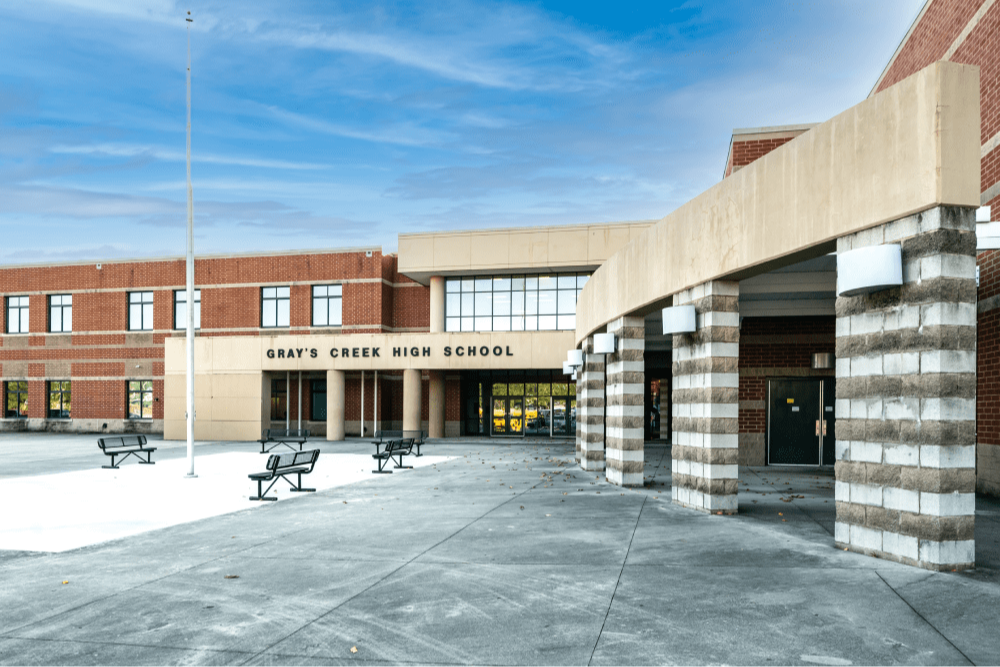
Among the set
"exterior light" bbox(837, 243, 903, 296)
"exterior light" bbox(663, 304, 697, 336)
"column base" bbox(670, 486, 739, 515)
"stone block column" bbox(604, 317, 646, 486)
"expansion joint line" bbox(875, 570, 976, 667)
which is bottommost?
"column base" bbox(670, 486, 739, 515)

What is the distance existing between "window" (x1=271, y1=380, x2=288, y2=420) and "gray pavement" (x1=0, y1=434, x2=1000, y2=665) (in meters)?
29.4

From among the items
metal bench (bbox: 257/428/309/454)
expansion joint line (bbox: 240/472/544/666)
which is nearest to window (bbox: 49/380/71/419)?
metal bench (bbox: 257/428/309/454)

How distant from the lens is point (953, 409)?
7758mm

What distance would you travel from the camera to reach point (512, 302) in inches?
1469

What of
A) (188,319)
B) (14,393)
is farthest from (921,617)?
(14,393)

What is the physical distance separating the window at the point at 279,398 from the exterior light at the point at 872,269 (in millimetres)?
35650

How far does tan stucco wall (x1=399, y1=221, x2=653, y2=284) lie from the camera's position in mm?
34625

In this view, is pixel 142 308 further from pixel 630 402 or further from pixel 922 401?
pixel 922 401

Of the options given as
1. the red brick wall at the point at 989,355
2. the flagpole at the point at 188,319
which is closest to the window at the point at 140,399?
the flagpole at the point at 188,319

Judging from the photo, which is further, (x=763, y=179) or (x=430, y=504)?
(x=430, y=504)

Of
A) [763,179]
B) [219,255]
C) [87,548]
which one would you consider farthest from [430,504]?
[219,255]

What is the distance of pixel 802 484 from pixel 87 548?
45.2ft

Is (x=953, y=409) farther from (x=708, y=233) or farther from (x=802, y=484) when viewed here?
(x=802, y=484)

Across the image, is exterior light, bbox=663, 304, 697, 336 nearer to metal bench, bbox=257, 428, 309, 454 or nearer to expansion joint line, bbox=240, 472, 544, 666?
expansion joint line, bbox=240, 472, 544, 666
